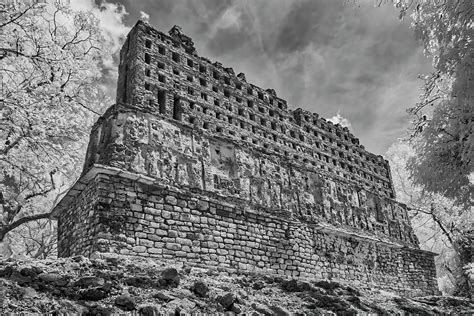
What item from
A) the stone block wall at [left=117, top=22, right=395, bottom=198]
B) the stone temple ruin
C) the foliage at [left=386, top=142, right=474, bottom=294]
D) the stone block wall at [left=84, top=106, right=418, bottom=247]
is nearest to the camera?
the stone temple ruin

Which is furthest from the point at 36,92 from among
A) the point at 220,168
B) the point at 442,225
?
the point at 442,225

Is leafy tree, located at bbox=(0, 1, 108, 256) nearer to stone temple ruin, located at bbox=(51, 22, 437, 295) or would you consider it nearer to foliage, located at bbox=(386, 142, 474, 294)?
stone temple ruin, located at bbox=(51, 22, 437, 295)

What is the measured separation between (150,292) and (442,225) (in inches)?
839

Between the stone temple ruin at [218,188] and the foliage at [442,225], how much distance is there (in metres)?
2.51

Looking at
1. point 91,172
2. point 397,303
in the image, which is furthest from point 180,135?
point 397,303

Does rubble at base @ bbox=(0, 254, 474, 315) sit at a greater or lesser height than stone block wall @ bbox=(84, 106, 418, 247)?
lesser

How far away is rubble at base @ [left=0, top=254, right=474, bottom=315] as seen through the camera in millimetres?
5270

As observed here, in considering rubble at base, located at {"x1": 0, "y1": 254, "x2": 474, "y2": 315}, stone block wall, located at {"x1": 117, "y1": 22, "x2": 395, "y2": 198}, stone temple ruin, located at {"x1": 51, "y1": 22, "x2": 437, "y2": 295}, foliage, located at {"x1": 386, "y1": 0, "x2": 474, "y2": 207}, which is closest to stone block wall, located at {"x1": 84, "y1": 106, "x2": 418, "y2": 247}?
stone temple ruin, located at {"x1": 51, "y1": 22, "x2": 437, "y2": 295}

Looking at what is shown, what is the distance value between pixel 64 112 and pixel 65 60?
7.78 feet

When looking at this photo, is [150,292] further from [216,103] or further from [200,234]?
[216,103]

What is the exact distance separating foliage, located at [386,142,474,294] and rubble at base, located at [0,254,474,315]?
11890 millimetres

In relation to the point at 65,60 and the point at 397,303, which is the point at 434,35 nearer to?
the point at 397,303

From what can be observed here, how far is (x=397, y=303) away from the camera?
32.7 feet

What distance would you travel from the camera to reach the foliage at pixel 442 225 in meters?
20.5
